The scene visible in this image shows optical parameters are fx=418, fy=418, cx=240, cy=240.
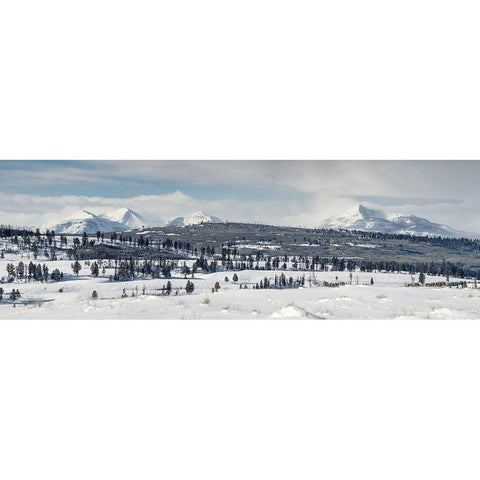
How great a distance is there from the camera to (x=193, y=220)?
14.0 metres

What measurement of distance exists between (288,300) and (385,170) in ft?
16.6

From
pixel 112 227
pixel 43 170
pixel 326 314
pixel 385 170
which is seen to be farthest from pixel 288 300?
pixel 43 170

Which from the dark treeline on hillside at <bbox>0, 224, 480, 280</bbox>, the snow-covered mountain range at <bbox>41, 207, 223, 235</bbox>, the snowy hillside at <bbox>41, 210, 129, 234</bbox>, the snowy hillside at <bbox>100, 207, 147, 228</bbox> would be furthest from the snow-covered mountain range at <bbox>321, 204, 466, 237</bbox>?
the snowy hillside at <bbox>41, 210, 129, 234</bbox>

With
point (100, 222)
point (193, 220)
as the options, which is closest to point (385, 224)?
point (193, 220)

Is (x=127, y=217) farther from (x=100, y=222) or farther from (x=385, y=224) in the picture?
(x=385, y=224)

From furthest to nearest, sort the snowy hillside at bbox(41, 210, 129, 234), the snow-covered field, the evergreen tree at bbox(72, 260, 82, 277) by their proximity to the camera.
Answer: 1. the snowy hillside at bbox(41, 210, 129, 234)
2. the evergreen tree at bbox(72, 260, 82, 277)
3. the snow-covered field

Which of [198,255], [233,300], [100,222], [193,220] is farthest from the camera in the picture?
[193,220]

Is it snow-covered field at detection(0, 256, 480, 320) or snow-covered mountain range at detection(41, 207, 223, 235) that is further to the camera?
snow-covered mountain range at detection(41, 207, 223, 235)

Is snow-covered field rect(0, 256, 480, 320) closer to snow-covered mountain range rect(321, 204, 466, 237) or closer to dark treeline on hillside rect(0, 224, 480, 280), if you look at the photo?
dark treeline on hillside rect(0, 224, 480, 280)

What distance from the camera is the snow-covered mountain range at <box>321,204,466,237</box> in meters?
13.8

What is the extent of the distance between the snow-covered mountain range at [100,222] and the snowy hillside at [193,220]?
99 centimetres

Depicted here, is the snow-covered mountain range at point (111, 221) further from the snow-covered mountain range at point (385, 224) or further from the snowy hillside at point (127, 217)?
the snow-covered mountain range at point (385, 224)

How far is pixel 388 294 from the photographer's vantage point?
11.8 meters

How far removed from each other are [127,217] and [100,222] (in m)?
0.99
